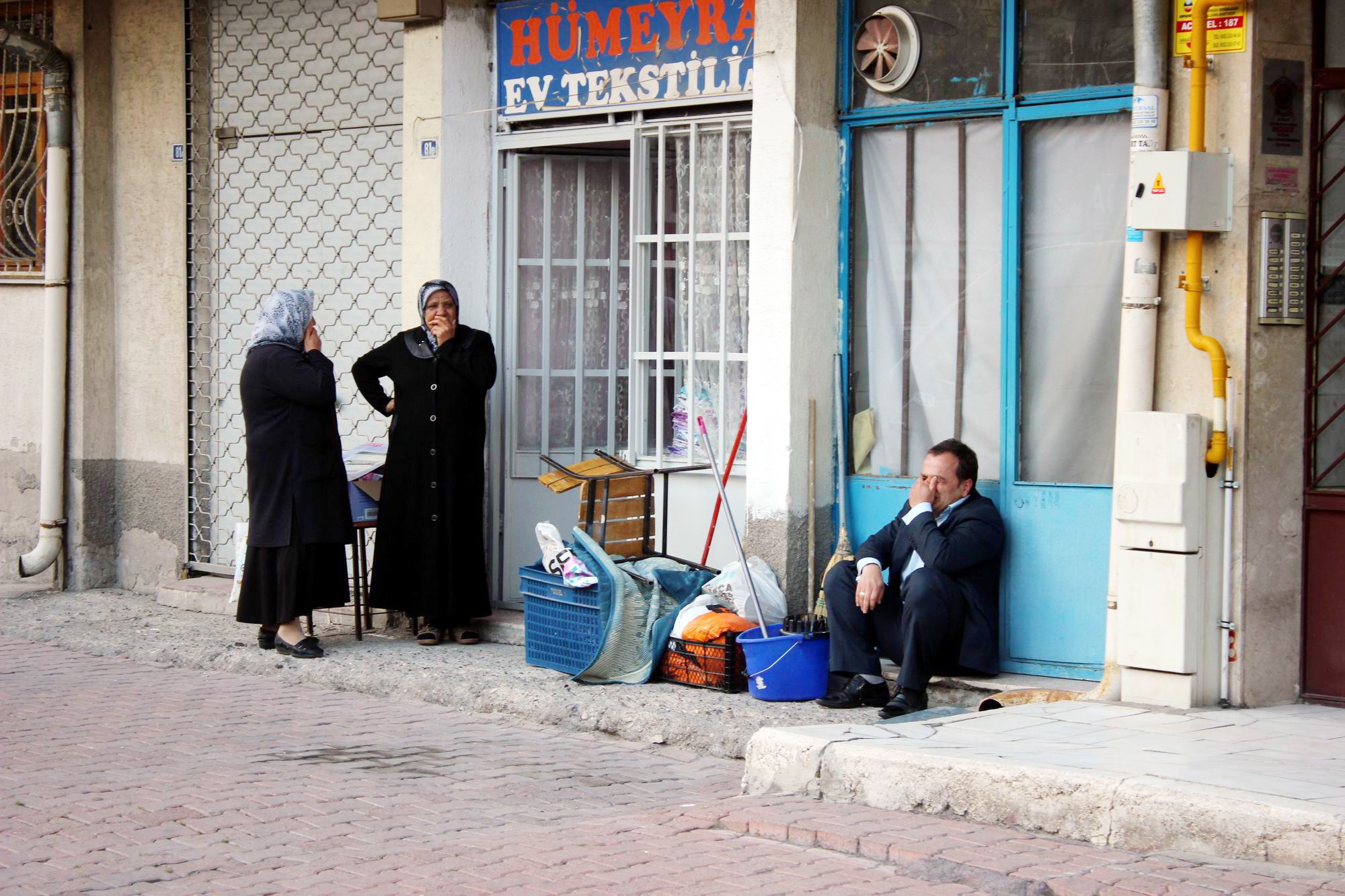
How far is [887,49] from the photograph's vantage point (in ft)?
25.9

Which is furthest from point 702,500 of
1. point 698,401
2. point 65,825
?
point 65,825

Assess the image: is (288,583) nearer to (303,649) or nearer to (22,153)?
(303,649)

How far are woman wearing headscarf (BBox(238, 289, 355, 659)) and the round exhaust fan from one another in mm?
3111

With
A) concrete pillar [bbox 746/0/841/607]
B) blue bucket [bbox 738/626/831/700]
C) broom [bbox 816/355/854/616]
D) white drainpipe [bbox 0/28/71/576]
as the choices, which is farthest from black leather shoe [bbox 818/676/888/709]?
white drainpipe [bbox 0/28/71/576]

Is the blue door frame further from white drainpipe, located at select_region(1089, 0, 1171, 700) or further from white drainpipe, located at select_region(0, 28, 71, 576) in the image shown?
white drainpipe, located at select_region(0, 28, 71, 576)

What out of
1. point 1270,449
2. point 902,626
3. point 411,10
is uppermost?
point 411,10

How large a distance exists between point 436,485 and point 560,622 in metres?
1.18

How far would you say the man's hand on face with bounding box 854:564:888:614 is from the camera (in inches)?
279

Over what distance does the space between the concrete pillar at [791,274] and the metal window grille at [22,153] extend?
5694mm

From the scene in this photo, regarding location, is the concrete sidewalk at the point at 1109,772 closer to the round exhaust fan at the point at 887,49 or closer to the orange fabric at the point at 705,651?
the orange fabric at the point at 705,651

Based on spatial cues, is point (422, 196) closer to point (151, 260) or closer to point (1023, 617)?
point (151, 260)

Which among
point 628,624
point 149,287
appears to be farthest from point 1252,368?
point 149,287

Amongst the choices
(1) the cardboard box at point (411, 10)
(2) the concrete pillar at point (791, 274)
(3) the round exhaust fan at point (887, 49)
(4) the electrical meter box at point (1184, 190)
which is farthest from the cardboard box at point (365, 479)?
(4) the electrical meter box at point (1184, 190)

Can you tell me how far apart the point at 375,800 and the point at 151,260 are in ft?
19.5
